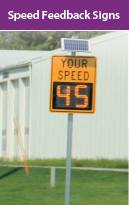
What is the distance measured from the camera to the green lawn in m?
14.2

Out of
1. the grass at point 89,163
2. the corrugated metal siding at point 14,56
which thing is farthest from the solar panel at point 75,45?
the corrugated metal siding at point 14,56

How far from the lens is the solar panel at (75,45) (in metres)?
9.30

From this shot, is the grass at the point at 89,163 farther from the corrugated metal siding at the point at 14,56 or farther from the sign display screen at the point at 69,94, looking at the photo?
the sign display screen at the point at 69,94

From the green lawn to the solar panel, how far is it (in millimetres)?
5451

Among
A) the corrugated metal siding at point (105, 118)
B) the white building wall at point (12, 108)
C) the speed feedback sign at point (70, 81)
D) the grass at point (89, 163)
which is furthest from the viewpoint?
the white building wall at point (12, 108)

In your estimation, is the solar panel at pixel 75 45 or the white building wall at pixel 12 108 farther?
the white building wall at pixel 12 108

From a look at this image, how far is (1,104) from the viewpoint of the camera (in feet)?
116

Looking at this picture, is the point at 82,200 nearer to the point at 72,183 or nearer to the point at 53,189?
the point at 53,189

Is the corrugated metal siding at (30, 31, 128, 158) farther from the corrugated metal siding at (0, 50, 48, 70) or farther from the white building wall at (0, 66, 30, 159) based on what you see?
the corrugated metal siding at (0, 50, 48, 70)

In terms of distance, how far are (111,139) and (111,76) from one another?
2.85 meters

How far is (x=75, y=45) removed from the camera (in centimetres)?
934

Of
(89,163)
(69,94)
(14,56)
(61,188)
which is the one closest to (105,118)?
(89,163)

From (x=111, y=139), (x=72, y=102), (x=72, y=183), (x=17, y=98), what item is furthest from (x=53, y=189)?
(x=17, y=98)

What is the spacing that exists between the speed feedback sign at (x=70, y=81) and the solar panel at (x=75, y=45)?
152 mm
